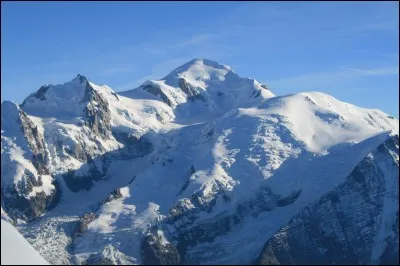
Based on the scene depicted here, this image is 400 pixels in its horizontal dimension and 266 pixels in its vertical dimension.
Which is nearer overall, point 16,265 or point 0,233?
point 16,265

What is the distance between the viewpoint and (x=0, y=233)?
64.0m

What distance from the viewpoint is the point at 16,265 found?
187 ft

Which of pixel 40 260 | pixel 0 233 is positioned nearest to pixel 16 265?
pixel 40 260

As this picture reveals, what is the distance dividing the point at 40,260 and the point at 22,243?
15.3 ft

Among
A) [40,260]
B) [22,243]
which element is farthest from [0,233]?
[40,260]

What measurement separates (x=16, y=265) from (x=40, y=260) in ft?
7.65

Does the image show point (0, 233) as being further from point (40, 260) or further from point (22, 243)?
point (40, 260)

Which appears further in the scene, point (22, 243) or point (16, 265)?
point (22, 243)

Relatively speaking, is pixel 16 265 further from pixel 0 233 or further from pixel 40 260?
pixel 0 233

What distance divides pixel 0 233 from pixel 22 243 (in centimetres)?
280

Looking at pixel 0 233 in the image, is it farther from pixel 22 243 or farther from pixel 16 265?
pixel 16 265

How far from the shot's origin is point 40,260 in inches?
2313

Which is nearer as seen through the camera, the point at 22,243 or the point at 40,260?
the point at 40,260

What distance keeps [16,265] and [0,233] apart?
7.88 m
